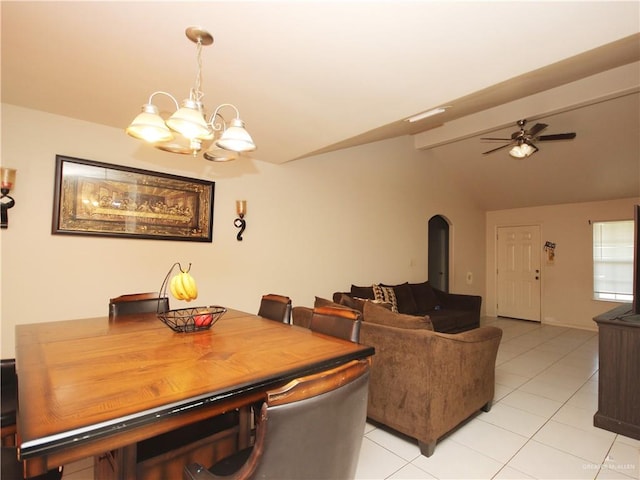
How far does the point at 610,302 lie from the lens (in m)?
5.78

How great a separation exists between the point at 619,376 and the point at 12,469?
3.63m

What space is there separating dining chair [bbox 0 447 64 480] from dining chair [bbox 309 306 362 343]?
47.6 inches

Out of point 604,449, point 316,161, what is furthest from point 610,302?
point 316,161

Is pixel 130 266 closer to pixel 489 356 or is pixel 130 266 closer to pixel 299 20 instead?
pixel 299 20

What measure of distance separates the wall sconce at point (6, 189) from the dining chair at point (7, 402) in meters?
1.24

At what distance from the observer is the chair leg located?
2123 mm

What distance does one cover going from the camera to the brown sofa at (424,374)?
6.96ft

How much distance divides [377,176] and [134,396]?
15.5ft

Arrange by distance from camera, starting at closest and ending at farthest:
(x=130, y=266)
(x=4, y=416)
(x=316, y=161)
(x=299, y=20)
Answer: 1. (x=4, y=416)
2. (x=299, y=20)
3. (x=130, y=266)
4. (x=316, y=161)

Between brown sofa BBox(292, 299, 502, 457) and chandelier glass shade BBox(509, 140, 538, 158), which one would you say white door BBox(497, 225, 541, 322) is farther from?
brown sofa BBox(292, 299, 502, 457)

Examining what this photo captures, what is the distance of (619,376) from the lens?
249cm

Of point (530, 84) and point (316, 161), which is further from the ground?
point (530, 84)

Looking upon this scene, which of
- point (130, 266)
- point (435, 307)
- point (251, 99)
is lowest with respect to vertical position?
point (435, 307)

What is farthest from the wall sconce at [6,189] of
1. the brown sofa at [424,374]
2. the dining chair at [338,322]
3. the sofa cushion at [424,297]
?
the sofa cushion at [424,297]
